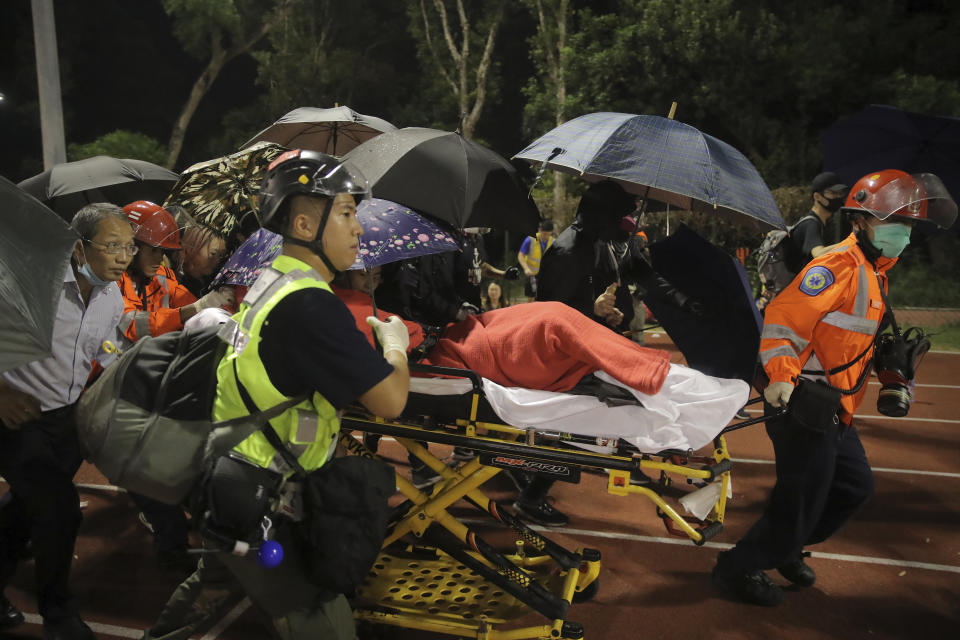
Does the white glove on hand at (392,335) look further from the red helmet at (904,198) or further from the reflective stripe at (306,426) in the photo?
the red helmet at (904,198)

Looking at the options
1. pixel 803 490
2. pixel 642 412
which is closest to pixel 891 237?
pixel 803 490

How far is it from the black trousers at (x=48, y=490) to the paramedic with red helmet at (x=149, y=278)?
1.90 ft

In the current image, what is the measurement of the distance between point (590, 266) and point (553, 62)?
55.7 ft

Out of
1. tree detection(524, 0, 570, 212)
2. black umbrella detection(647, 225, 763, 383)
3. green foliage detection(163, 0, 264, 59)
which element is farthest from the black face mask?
green foliage detection(163, 0, 264, 59)

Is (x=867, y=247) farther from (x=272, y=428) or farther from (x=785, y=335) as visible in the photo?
(x=272, y=428)

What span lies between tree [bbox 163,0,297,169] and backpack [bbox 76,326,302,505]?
20.9 m

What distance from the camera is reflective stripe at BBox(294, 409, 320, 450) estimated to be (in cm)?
222

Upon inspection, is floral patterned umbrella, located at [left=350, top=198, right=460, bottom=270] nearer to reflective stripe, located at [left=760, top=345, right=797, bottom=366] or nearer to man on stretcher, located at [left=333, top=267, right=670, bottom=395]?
man on stretcher, located at [left=333, top=267, right=670, bottom=395]

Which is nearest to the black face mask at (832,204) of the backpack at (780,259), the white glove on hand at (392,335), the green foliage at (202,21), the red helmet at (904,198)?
the backpack at (780,259)

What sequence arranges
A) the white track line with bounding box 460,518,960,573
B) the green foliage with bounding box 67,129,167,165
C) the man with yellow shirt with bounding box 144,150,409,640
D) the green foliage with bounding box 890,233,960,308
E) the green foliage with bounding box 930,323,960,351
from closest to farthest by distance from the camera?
the man with yellow shirt with bounding box 144,150,409,640 < the white track line with bounding box 460,518,960,573 < the green foliage with bounding box 930,323,960,351 < the green foliage with bounding box 890,233,960,308 < the green foliage with bounding box 67,129,167,165

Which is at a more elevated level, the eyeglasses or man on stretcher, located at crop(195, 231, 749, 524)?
the eyeglasses

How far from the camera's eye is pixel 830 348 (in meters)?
3.43

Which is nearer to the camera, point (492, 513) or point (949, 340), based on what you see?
point (492, 513)

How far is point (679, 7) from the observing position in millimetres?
18062
